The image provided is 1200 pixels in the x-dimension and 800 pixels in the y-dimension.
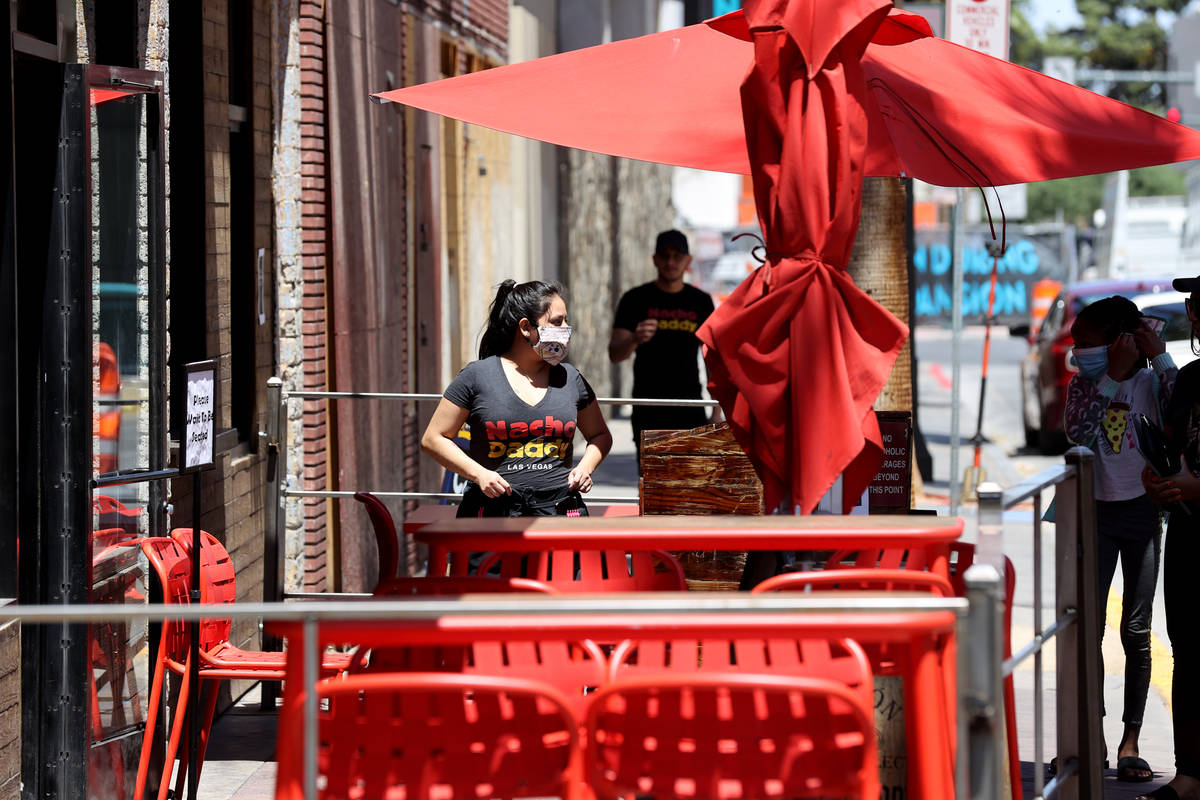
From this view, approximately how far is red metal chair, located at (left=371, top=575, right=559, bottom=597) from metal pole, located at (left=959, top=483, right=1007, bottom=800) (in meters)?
1.37

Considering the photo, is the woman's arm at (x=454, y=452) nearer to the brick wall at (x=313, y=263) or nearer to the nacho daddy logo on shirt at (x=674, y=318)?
the brick wall at (x=313, y=263)

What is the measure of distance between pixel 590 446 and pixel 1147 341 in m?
2.20

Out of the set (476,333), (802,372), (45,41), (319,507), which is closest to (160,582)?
(45,41)

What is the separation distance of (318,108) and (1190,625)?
5186 mm

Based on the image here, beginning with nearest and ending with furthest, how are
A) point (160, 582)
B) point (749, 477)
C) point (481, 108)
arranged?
point (160, 582) → point (481, 108) → point (749, 477)

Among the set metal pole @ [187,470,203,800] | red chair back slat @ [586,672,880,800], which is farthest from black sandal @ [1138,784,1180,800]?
metal pole @ [187,470,203,800]

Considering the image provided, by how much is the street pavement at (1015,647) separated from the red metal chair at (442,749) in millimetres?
2855

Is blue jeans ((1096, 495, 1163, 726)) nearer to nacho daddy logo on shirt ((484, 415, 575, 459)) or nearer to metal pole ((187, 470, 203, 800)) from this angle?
nacho daddy logo on shirt ((484, 415, 575, 459))

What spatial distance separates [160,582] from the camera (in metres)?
5.55

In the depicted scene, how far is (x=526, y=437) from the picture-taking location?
6043 millimetres

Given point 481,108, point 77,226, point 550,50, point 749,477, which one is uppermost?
point 550,50

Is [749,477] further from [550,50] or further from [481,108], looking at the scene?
[550,50]

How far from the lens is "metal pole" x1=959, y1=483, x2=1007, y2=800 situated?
3.12m

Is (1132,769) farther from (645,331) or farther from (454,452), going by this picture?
(645,331)
